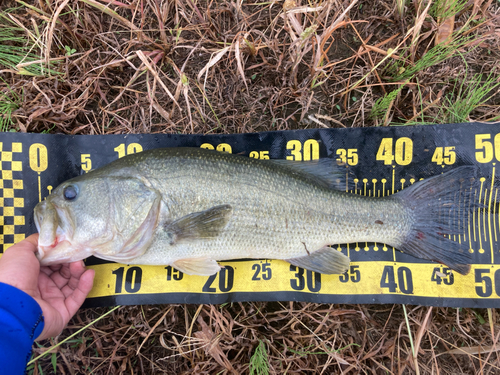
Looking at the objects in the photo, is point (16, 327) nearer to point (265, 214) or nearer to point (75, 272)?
point (75, 272)

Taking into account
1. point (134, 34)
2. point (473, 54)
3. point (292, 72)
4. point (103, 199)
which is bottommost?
point (103, 199)

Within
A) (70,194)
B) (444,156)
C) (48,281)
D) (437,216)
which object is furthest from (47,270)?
(444,156)

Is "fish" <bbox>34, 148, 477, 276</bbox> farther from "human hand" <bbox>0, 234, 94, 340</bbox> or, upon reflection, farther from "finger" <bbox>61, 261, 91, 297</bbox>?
"finger" <bbox>61, 261, 91, 297</bbox>

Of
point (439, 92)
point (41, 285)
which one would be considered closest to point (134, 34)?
point (41, 285)

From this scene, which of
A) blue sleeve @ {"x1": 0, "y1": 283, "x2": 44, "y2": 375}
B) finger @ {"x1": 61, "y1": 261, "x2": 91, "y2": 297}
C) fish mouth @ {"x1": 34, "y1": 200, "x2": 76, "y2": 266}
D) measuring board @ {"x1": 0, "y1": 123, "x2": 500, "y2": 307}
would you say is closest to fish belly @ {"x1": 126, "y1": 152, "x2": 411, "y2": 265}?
measuring board @ {"x1": 0, "y1": 123, "x2": 500, "y2": 307}

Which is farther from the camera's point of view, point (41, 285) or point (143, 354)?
→ point (143, 354)

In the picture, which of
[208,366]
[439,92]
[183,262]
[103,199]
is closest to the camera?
[103,199]

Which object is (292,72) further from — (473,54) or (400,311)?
(400,311)
